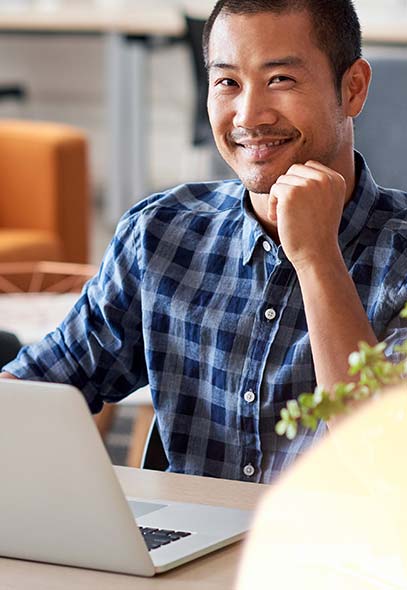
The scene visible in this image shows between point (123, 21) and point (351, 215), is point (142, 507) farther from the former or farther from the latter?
point (123, 21)

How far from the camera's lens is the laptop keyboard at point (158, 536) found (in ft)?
3.69

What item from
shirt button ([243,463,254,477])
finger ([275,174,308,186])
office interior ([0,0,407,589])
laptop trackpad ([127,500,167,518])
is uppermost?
finger ([275,174,308,186])

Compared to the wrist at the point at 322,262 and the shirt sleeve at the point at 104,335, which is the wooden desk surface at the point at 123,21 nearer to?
the shirt sleeve at the point at 104,335

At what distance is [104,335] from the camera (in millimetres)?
1649

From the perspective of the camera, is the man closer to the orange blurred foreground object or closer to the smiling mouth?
the smiling mouth

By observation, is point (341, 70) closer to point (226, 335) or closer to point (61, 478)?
point (226, 335)

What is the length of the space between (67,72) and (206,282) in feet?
18.6

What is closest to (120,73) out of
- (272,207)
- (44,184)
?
(44,184)

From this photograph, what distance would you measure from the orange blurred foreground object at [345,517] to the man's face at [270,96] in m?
0.41

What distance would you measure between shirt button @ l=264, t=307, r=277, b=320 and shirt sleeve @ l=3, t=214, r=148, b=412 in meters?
0.19

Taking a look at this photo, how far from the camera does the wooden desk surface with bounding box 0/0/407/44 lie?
5.03 m

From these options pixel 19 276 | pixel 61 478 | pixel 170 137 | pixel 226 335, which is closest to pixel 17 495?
pixel 61 478

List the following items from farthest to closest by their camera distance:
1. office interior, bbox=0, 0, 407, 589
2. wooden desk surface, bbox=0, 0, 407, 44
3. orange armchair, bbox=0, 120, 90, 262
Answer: office interior, bbox=0, 0, 407, 589
wooden desk surface, bbox=0, 0, 407, 44
orange armchair, bbox=0, 120, 90, 262

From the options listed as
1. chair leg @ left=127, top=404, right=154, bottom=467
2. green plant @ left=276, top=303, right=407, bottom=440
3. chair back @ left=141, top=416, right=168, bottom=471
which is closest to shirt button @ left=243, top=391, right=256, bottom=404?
chair back @ left=141, top=416, right=168, bottom=471
